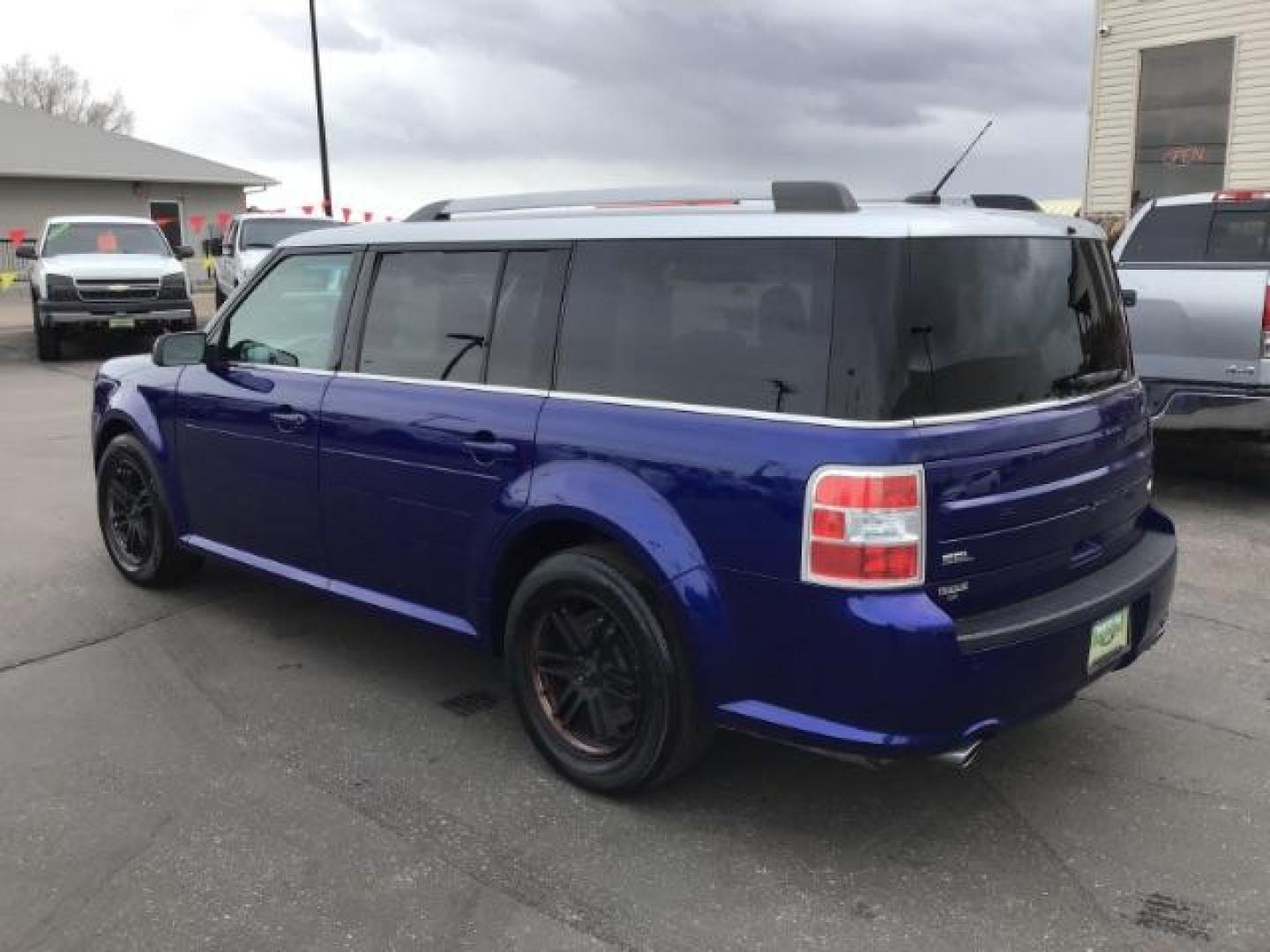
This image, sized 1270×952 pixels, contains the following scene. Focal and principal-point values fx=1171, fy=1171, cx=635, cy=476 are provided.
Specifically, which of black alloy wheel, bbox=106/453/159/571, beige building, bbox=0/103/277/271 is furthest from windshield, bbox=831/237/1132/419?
beige building, bbox=0/103/277/271

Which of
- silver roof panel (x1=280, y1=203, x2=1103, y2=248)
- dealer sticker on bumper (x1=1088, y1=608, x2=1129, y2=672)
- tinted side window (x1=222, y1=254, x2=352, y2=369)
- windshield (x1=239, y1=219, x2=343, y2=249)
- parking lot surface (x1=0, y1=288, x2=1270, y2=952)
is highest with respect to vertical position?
windshield (x1=239, y1=219, x2=343, y2=249)

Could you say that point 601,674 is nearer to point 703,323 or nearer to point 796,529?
point 796,529

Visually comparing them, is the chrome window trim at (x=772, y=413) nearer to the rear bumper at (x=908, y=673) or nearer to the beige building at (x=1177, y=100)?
the rear bumper at (x=908, y=673)

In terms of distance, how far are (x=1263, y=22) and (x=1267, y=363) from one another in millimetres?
10401

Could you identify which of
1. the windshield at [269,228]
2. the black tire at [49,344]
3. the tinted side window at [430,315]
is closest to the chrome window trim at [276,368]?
the tinted side window at [430,315]

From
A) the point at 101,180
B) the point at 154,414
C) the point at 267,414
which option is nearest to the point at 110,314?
the point at 154,414

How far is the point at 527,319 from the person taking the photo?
12.4ft

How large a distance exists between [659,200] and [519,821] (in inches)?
78.0

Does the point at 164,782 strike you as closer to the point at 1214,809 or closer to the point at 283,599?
the point at 283,599

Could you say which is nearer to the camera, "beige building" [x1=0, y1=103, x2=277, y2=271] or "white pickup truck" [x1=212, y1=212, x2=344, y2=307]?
"white pickup truck" [x1=212, y1=212, x2=344, y2=307]

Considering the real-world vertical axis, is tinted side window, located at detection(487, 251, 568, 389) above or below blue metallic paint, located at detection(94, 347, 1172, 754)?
above

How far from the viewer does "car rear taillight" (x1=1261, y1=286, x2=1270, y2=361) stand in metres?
6.78

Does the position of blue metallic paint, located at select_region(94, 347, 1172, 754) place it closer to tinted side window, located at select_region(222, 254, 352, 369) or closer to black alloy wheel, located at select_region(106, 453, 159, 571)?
tinted side window, located at select_region(222, 254, 352, 369)

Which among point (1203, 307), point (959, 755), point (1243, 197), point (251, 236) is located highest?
point (251, 236)
